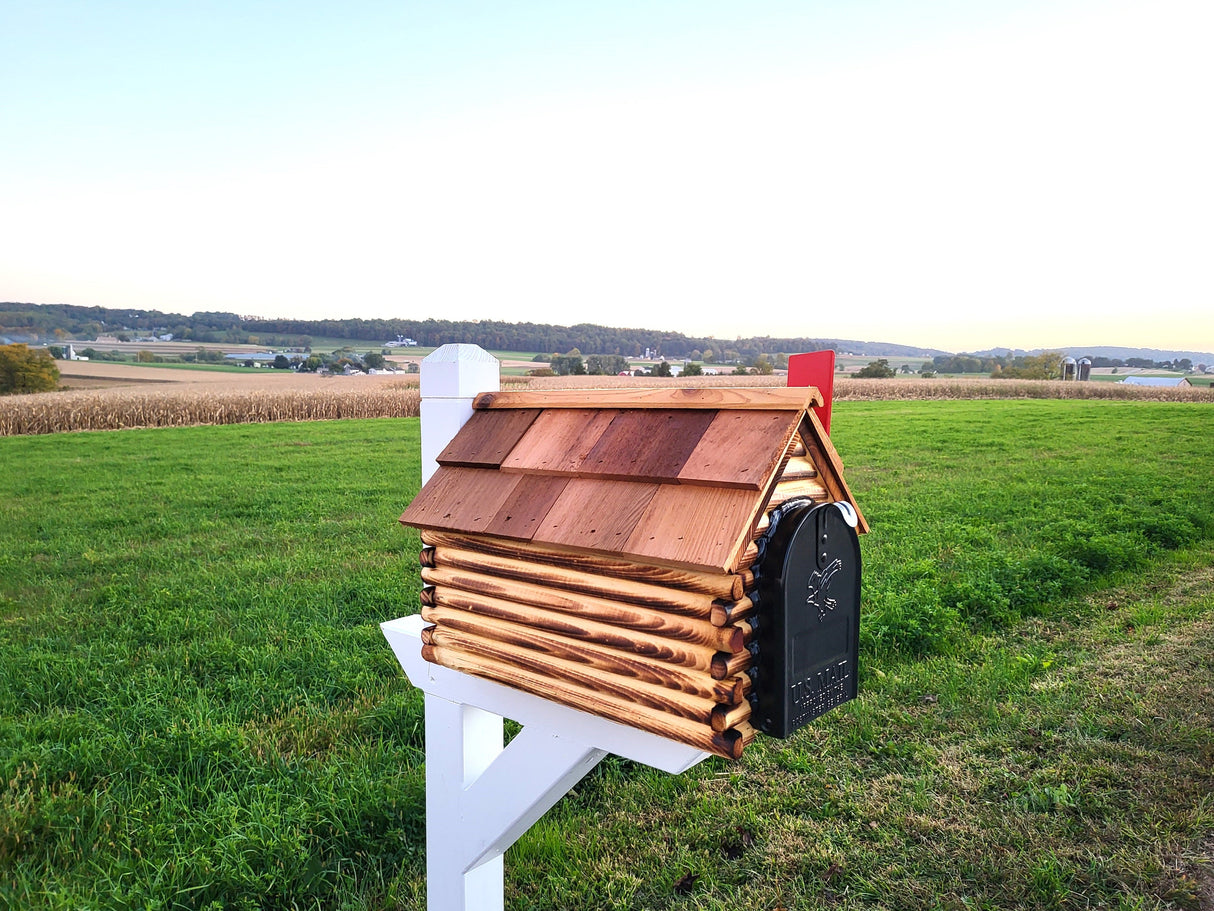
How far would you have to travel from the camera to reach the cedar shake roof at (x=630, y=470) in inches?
50.2

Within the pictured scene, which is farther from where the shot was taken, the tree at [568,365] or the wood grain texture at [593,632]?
the tree at [568,365]

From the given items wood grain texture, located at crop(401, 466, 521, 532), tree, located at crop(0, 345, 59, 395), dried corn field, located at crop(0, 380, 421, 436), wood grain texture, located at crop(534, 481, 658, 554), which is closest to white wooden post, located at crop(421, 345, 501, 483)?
wood grain texture, located at crop(401, 466, 521, 532)

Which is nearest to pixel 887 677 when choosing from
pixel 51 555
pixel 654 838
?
pixel 654 838

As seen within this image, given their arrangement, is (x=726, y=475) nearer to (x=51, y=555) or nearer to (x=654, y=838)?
(x=654, y=838)

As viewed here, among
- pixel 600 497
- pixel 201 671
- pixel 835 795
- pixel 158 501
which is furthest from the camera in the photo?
pixel 158 501

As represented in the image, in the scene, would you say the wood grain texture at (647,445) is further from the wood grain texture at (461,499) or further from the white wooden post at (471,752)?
the white wooden post at (471,752)

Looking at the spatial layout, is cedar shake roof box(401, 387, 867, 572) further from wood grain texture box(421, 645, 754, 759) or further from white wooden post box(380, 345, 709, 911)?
wood grain texture box(421, 645, 754, 759)

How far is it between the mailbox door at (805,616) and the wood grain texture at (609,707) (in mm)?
92

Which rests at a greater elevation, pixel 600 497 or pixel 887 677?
pixel 600 497

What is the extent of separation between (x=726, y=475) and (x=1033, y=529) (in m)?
8.01

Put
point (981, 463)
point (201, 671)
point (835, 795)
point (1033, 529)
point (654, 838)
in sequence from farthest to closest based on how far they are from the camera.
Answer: point (981, 463), point (1033, 529), point (201, 671), point (835, 795), point (654, 838)

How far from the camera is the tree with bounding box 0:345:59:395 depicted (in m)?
41.8

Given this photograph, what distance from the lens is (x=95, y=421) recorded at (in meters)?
25.3

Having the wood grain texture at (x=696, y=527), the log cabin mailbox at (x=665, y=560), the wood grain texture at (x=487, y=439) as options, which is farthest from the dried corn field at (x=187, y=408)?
the wood grain texture at (x=696, y=527)
